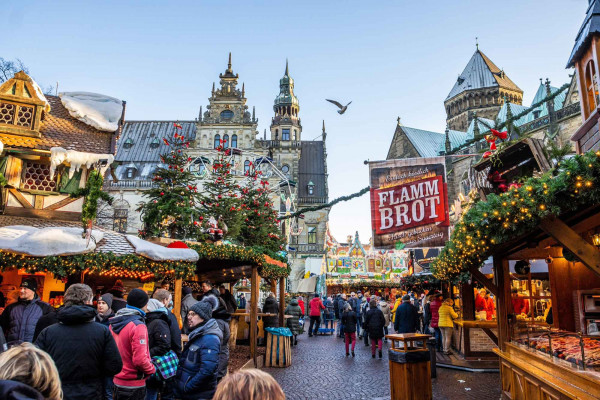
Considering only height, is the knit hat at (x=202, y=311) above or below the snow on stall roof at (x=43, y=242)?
below

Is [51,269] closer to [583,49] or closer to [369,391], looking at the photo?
[369,391]

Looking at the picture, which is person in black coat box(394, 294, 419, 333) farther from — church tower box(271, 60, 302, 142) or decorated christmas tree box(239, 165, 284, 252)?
church tower box(271, 60, 302, 142)

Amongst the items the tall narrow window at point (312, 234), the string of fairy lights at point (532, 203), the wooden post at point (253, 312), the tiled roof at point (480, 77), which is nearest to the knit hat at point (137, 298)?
the string of fairy lights at point (532, 203)

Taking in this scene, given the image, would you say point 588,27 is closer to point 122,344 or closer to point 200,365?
point 200,365

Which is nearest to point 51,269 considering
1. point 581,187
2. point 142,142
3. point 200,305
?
point 200,305

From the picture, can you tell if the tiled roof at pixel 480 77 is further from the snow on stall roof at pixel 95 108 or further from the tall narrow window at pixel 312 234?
the snow on stall roof at pixel 95 108

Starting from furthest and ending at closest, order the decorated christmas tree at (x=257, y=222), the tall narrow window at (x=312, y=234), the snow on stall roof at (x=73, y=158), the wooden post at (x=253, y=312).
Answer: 1. the tall narrow window at (x=312, y=234)
2. the decorated christmas tree at (x=257, y=222)
3. the snow on stall roof at (x=73, y=158)
4. the wooden post at (x=253, y=312)

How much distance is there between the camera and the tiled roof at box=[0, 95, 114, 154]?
12523mm

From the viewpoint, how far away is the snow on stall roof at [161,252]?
8.88m

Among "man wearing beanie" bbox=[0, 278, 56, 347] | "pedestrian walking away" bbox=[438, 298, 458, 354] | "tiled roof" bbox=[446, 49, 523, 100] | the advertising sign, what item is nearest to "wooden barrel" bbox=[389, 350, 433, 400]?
the advertising sign

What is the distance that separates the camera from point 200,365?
168 inches

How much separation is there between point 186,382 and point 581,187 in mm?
4312

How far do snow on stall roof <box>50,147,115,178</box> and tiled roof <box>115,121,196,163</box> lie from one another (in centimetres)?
3085

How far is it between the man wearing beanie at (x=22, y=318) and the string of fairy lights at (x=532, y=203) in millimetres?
5655
